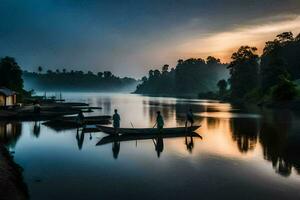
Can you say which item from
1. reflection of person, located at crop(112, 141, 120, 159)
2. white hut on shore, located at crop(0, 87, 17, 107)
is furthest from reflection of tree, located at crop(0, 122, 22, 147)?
white hut on shore, located at crop(0, 87, 17, 107)

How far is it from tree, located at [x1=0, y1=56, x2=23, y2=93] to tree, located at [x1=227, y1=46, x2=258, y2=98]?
9167cm

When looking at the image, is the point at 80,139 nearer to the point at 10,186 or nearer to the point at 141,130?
the point at 141,130

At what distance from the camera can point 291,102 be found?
88.1 metres

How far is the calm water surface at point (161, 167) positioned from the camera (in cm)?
1673

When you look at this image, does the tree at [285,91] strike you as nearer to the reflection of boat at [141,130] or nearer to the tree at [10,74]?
the reflection of boat at [141,130]

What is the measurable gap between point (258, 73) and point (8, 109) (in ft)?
406

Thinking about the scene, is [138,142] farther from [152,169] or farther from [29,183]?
[29,183]

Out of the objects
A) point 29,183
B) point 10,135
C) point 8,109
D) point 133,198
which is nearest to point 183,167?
point 133,198

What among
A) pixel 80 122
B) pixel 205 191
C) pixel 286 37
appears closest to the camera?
pixel 205 191

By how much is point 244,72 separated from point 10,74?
9679cm

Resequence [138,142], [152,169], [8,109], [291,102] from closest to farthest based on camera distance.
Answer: [152,169], [138,142], [8,109], [291,102]

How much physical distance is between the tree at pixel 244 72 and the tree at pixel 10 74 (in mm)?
91672

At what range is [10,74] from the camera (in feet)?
280

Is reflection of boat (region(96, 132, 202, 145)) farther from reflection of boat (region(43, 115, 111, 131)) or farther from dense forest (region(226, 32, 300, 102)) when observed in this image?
dense forest (region(226, 32, 300, 102))
